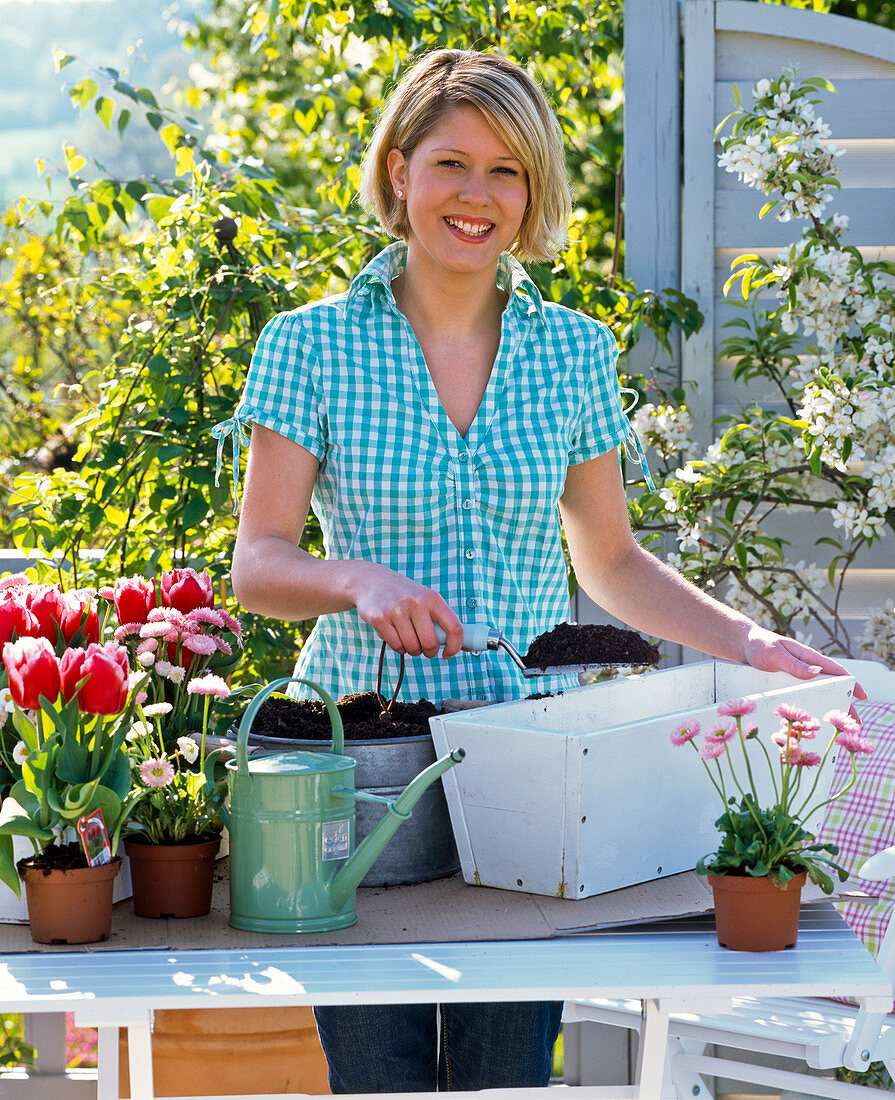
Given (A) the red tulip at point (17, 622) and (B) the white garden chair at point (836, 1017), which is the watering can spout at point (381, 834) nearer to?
(A) the red tulip at point (17, 622)

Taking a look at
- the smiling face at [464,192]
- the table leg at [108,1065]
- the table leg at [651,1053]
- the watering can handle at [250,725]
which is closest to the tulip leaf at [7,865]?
the watering can handle at [250,725]

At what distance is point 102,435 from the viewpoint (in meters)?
2.76

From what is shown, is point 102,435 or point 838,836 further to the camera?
point 102,435

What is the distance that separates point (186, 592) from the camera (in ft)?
4.65

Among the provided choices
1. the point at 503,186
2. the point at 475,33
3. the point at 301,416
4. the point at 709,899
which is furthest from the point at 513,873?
the point at 475,33

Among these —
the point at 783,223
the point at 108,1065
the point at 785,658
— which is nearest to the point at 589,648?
the point at 785,658

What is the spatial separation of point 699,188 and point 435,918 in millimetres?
1869

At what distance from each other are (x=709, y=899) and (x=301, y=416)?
735 mm

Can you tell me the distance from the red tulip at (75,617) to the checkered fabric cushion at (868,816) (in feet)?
3.87

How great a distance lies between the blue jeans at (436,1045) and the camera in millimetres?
1423

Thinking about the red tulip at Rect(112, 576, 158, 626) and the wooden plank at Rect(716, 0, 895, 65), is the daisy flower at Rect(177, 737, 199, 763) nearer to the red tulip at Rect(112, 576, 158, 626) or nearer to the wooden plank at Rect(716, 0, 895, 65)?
the red tulip at Rect(112, 576, 158, 626)

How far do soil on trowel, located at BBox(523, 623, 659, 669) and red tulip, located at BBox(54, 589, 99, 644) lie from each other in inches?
18.5

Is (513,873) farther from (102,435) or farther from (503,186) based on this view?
(102,435)

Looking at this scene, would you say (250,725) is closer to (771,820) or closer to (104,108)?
(771,820)
